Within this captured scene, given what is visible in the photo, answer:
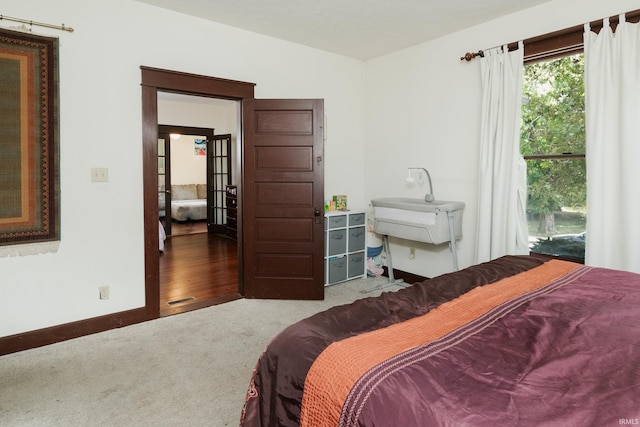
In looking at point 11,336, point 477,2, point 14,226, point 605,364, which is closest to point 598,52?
point 477,2

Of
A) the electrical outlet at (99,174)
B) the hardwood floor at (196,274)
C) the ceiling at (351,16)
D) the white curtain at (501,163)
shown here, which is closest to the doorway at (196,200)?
the hardwood floor at (196,274)

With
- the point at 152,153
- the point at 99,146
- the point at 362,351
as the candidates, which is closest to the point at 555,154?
the point at 362,351

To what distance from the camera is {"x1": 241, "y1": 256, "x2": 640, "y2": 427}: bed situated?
87 cm

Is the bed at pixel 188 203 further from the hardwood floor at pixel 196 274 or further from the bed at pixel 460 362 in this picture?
the bed at pixel 460 362

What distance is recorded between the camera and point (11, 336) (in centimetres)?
261

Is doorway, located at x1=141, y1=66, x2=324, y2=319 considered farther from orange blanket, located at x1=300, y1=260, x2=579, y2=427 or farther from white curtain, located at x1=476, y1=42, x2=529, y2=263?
orange blanket, located at x1=300, y1=260, x2=579, y2=427

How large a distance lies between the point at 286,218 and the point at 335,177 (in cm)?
101

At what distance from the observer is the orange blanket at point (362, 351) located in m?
1.01

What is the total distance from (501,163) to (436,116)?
3.10 feet

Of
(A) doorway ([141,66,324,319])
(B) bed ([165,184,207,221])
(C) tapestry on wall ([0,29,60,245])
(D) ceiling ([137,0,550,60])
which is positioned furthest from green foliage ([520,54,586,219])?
(B) bed ([165,184,207,221])

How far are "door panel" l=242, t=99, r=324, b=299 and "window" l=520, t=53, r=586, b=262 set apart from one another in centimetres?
186

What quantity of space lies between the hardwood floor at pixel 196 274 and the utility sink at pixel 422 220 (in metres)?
1.68

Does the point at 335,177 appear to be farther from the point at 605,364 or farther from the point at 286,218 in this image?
the point at 605,364

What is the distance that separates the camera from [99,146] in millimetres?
2893
